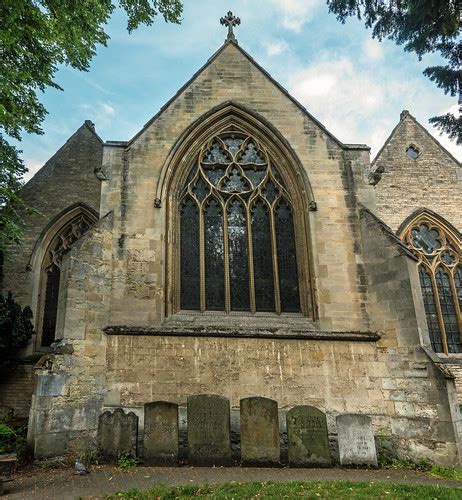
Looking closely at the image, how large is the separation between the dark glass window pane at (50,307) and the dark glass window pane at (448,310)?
12.5m

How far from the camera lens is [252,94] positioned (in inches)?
478

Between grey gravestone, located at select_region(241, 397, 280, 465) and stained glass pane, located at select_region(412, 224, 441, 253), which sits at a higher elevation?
stained glass pane, located at select_region(412, 224, 441, 253)

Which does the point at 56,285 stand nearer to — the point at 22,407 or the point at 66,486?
the point at 22,407

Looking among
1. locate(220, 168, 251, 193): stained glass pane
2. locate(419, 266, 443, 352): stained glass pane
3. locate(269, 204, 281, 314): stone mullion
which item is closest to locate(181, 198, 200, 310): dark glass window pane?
locate(220, 168, 251, 193): stained glass pane

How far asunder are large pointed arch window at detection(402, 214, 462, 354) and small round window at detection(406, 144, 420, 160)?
272cm

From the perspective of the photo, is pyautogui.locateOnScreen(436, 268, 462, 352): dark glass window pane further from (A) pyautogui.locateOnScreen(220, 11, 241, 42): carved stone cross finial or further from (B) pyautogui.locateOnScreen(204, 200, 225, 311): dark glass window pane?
(A) pyautogui.locateOnScreen(220, 11, 241, 42): carved stone cross finial

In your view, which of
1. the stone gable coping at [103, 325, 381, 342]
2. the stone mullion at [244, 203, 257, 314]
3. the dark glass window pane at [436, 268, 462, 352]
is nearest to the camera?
the stone gable coping at [103, 325, 381, 342]

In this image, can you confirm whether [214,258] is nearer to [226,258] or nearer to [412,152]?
[226,258]

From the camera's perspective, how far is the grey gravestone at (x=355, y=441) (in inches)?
315

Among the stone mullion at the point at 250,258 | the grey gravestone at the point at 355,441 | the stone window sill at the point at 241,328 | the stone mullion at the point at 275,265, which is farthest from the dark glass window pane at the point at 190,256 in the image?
the grey gravestone at the point at 355,441

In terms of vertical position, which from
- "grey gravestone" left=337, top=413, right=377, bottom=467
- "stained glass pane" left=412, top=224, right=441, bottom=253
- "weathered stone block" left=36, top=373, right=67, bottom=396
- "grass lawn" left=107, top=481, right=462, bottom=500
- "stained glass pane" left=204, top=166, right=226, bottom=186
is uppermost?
"stained glass pane" left=204, top=166, right=226, bottom=186

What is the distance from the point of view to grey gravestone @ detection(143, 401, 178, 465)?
25.7 feet

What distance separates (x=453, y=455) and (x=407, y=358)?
1.92 metres

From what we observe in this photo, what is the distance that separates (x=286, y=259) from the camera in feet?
36.4
